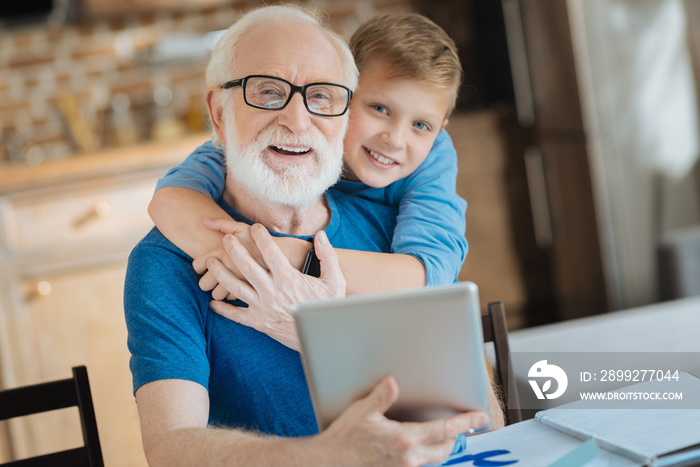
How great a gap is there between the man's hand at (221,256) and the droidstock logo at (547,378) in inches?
27.0

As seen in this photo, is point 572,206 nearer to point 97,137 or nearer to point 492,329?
point 492,329

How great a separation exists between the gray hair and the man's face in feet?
0.05

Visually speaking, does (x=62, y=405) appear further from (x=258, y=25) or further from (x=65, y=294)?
(x=65, y=294)

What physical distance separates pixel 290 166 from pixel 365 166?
0.19 m

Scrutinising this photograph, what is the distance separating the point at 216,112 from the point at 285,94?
0.52 ft

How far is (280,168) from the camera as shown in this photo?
1.09 meters

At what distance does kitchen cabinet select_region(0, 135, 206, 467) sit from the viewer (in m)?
2.51

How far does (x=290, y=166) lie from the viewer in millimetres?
1090

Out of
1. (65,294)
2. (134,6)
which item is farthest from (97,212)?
(134,6)

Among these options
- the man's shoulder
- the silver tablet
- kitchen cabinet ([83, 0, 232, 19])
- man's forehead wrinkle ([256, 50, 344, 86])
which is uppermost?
kitchen cabinet ([83, 0, 232, 19])

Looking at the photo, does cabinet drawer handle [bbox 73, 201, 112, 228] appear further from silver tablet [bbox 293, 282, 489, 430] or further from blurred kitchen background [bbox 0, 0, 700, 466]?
silver tablet [bbox 293, 282, 489, 430]

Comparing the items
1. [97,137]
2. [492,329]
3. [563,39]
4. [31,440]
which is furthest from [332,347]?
[97,137]

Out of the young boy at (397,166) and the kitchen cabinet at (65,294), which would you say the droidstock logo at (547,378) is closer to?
the young boy at (397,166)

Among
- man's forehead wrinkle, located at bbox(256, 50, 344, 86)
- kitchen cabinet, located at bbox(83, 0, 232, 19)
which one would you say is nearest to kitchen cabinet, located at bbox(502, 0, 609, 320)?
kitchen cabinet, located at bbox(83, 0, 232, 19)
